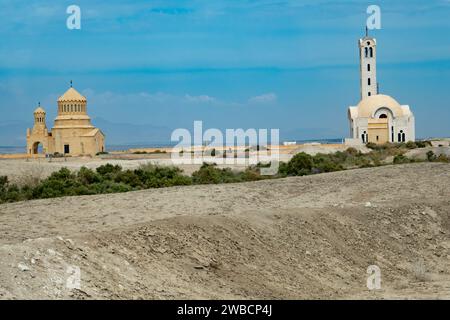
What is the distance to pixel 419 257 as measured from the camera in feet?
56.9

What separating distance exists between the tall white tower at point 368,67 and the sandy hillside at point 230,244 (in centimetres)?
5225

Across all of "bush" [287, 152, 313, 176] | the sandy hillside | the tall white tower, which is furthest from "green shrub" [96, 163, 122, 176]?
the tall white tower

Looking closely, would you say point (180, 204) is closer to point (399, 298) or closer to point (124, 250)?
point (124, 250)

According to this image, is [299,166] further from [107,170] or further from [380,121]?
[380,121]

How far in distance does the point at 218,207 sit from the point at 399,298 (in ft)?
27.9

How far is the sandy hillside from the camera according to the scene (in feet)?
40.8

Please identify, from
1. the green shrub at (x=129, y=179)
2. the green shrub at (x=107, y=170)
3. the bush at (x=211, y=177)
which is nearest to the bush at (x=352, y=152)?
the bush at (x=211, y=177)

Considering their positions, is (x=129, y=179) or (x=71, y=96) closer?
(x=129, y=179)

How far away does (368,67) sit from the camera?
75.8 m

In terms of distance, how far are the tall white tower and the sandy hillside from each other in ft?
171

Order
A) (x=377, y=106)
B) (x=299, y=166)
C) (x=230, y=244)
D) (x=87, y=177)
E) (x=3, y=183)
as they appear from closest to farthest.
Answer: (x=230, y=244) < (x=3, y=183) < (x=87, y=177) < (x=299, y=166) < (x=377, y=106)

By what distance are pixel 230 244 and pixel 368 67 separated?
205 feet

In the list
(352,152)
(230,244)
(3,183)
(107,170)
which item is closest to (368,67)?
(352,152)

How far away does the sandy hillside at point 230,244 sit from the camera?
12.4 metres
